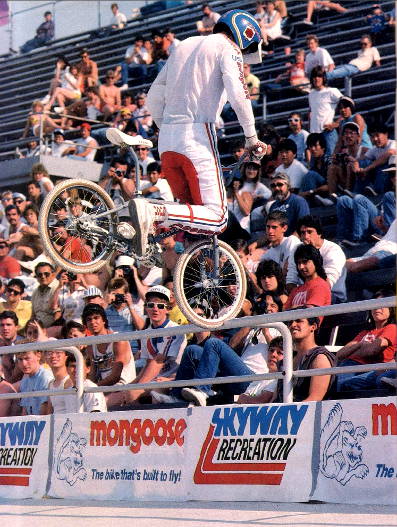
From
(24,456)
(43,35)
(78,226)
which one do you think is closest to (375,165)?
(24,456)

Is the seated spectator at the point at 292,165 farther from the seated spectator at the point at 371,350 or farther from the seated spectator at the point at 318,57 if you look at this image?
the seated spectator at the point at 371,350

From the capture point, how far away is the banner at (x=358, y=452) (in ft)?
20.8

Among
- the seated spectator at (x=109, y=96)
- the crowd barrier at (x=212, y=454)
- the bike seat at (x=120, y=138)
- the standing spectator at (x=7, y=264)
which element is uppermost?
the seated spectator at (x=109, y=96)

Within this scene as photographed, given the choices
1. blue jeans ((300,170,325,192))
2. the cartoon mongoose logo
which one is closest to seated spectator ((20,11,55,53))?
blue jeans ((300,170,325,192))

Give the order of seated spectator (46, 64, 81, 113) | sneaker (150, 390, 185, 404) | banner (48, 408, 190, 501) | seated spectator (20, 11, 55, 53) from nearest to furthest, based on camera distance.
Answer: banner (48, 408, 190, 501) → sneaker (150, 390, 185, 404) → seated spectator (46, 64, 81, 113) → seated spectator (20, 11, 55, 53)

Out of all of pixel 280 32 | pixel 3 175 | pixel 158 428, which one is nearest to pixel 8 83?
pixel 3 175

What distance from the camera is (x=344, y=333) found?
9.62 metres

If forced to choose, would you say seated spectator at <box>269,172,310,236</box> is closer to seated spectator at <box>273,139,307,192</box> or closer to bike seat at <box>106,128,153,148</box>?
seated spectator at <box>273,139,307,192</box>

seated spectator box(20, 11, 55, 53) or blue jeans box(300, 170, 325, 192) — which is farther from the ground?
seated spectator box(20, 11, 55, 53)

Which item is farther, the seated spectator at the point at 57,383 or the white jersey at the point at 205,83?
the seated spectator at the point at 57,383

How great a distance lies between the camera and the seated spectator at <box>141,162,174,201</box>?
12934 millimetres

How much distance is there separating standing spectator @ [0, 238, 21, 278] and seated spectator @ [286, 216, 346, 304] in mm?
5085

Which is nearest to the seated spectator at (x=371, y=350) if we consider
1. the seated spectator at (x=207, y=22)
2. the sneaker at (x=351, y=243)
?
the sneaker at (x=351, y=243)

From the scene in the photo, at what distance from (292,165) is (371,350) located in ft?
15.4
